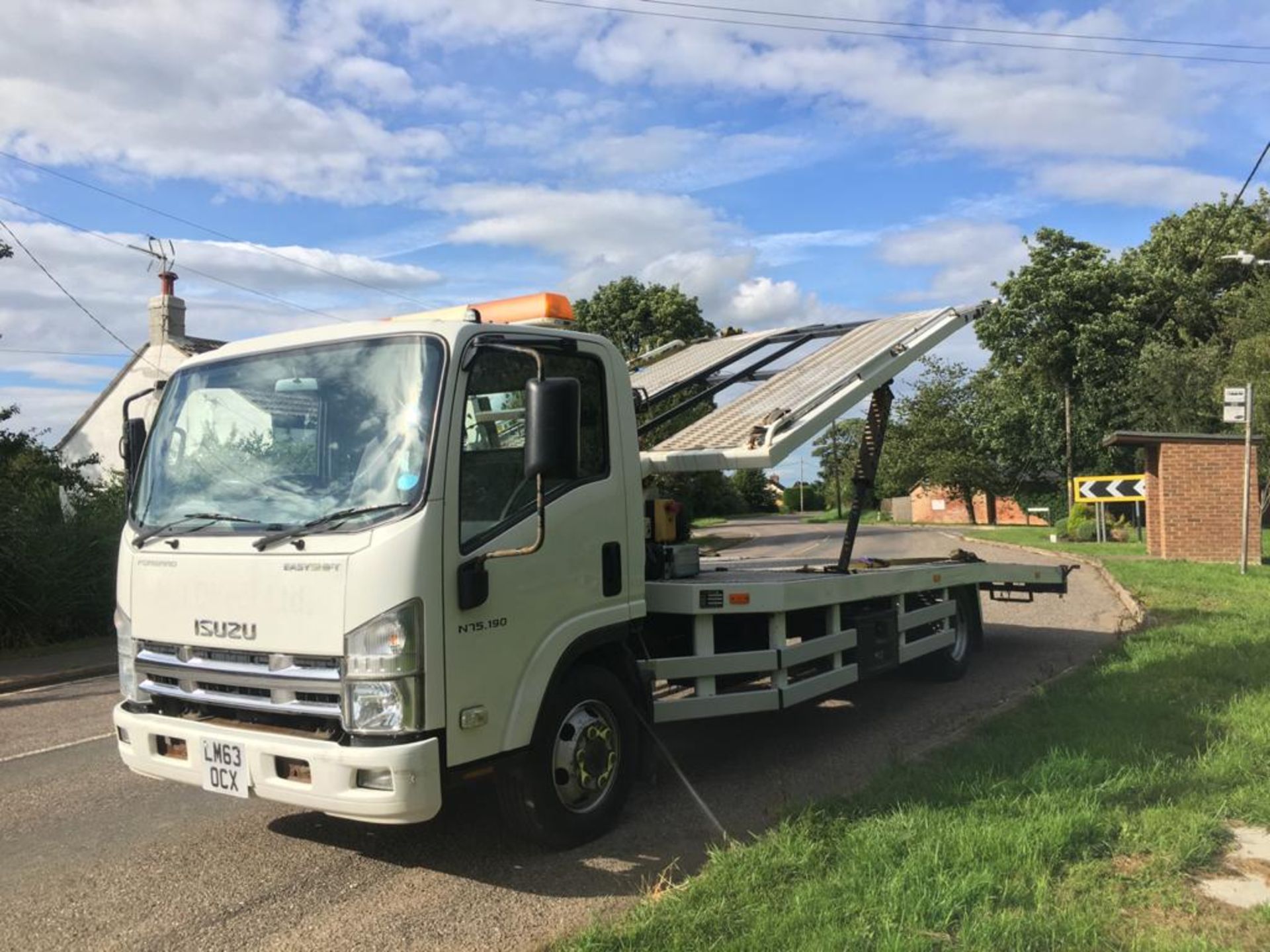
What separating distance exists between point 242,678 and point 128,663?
0.86 meters

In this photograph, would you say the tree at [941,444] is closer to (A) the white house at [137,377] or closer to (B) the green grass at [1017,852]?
(A) the white house at [137,377]

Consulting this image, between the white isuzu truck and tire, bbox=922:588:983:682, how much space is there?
3381mm

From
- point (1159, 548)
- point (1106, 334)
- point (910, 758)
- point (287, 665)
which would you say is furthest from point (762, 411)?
point (1106, 334)

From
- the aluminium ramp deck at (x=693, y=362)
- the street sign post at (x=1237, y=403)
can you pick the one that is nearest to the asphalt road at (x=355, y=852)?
the aluminium ramp deck at (x=693, y=362)

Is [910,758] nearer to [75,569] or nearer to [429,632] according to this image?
[429,632]

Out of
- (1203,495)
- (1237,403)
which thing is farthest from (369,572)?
(1203,495)

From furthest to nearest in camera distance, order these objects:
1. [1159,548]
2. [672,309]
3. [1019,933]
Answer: [672,309] < [1159,548] < [1019,933]

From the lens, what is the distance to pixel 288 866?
457 cm

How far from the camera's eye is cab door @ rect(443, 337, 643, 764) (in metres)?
4.06

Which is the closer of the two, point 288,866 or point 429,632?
point 429,632

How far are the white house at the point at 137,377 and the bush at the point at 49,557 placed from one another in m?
8.71

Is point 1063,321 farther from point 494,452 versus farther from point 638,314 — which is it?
point 494,452

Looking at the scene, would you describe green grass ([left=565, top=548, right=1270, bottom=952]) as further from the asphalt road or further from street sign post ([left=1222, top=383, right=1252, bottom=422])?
street sign post ([left=1222, top=383, right=1252, bottom=422])

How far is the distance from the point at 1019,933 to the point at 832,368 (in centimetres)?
416
